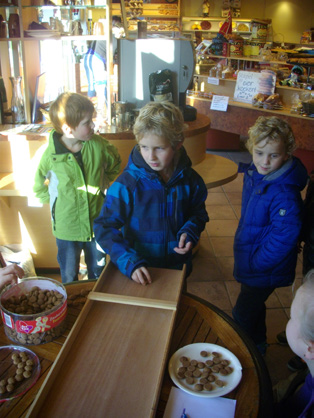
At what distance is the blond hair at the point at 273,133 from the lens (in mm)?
1717

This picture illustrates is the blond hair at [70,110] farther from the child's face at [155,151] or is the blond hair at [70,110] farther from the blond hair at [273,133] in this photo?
the blond hair at [273,133]

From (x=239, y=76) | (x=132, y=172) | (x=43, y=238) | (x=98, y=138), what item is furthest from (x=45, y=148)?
(x=239, y=76)

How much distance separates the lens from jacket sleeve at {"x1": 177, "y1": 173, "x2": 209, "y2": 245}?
1611 mm

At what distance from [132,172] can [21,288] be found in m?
0.62

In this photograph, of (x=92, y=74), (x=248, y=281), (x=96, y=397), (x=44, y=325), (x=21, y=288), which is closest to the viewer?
(x=96, y=397)

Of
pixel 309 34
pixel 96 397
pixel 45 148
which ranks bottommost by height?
pixel 96 397

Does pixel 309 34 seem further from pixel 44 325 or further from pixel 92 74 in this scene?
pixel 44 325

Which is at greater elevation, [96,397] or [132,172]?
[132,172]

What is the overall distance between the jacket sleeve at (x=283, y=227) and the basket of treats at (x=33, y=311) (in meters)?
0.93

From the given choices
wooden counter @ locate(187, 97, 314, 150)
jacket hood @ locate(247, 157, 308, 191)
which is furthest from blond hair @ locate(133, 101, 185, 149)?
wooden counter @ locate(187, 97, 314, 150)

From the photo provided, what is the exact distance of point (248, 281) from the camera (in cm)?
188

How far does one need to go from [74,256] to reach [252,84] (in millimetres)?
3363

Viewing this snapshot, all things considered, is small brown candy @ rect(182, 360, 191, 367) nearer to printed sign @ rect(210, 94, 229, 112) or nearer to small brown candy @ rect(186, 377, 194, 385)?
small brown candy @ rect(186, 377, 194, 385)

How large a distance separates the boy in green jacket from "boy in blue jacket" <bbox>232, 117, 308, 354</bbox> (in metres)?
0.81
